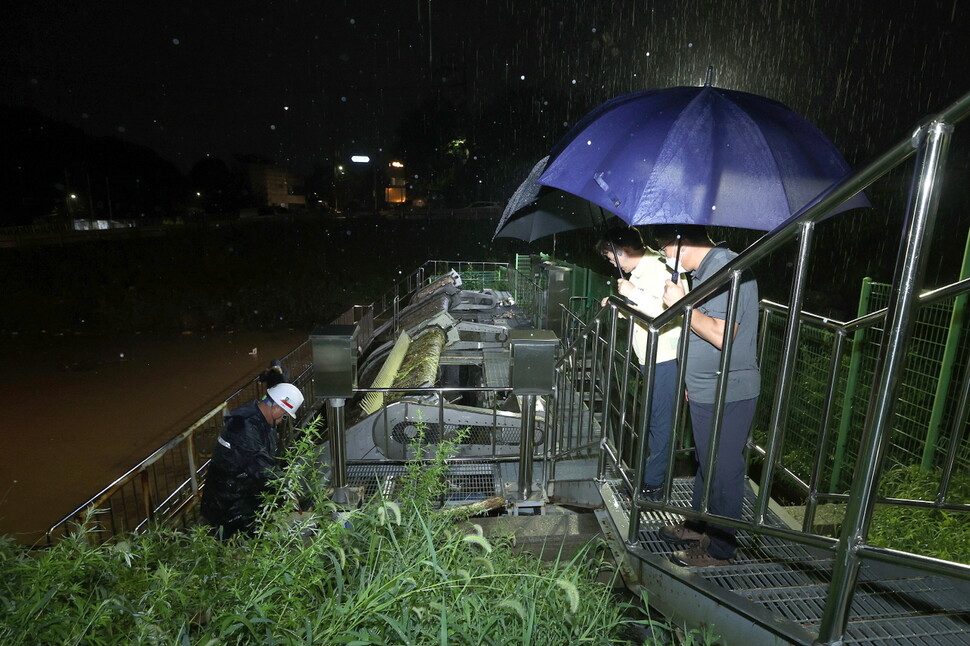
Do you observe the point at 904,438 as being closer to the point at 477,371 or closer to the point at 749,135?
the point at 749,135

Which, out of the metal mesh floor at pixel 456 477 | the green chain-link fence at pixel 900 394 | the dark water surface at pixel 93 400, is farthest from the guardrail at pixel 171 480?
the green chain-link fence at pixel 900 394

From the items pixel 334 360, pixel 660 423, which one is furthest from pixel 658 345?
pixel 334 360

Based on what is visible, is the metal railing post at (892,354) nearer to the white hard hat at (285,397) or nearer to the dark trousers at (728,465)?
the dark trousers at (728,465)

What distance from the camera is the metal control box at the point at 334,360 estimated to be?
3.61 meters

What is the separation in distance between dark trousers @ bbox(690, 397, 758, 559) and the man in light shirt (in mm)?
522

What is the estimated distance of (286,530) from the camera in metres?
1.97

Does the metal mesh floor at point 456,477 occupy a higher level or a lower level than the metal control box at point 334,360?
lower

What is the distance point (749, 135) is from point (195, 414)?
12.7 meters

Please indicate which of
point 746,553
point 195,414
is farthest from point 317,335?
point 195,414

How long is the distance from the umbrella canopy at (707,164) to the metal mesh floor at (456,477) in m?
3.08

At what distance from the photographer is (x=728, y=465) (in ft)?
7.59

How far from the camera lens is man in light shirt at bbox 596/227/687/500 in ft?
10.0

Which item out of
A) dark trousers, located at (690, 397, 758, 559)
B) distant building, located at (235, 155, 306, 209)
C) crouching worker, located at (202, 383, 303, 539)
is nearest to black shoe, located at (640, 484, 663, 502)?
dark trousers, located at (690, 397, 758, 559)

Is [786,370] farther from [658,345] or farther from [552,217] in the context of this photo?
[552,217]
